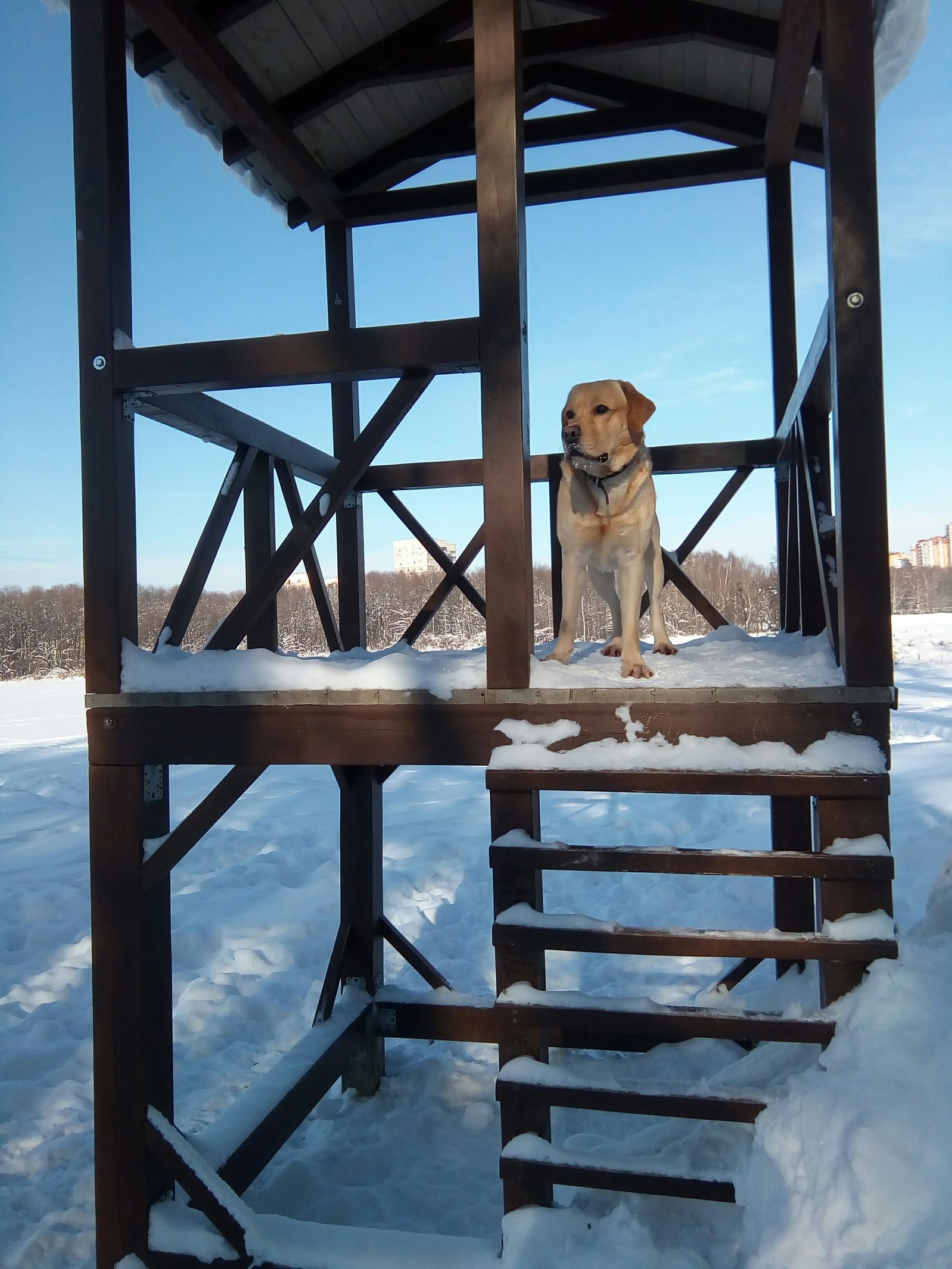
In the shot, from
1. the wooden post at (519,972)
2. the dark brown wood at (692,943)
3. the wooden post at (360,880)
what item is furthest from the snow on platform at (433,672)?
the wooden post at (360,880)

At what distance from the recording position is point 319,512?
9.60 feet

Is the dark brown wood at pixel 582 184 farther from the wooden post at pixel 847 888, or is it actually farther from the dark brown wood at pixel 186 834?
the wooden post at pixel 847 888


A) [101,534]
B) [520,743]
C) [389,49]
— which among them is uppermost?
[389,49]

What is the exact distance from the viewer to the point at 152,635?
77.1ft

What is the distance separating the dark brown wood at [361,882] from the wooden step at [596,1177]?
2.27 metres

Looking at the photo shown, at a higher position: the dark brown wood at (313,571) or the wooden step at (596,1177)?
the dark brown wood at (313,571)

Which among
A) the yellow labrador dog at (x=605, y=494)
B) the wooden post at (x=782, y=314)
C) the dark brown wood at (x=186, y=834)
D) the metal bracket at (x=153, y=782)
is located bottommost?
the dark brown wood at (x=186, y=834)

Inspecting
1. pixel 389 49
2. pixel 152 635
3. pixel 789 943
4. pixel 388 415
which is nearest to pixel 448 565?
pixel 388 415

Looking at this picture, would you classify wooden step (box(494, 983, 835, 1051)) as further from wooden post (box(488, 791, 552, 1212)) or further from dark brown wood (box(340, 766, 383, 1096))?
dark brown wood (box(340, 766, 383, 1096))

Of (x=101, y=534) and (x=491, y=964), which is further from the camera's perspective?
(x=491, y=964)

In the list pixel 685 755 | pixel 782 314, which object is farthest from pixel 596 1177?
pixel 782 314

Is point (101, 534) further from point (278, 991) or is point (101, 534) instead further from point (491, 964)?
point (491, 964)

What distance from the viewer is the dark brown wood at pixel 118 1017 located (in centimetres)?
274

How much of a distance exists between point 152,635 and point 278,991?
19.9 metres
